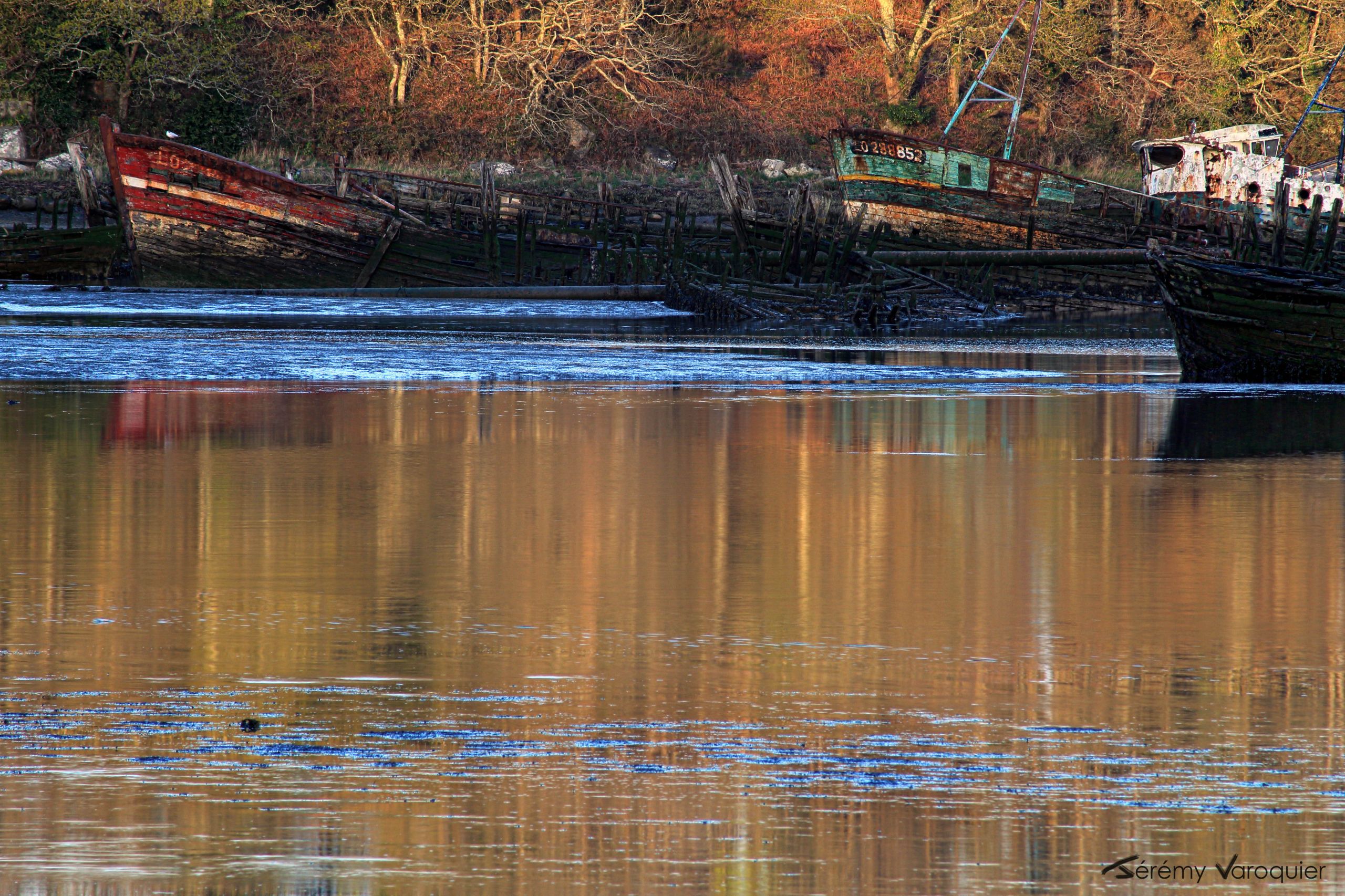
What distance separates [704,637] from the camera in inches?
271

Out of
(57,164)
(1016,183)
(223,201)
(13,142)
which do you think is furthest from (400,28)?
(223,201)

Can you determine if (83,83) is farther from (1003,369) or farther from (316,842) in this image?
(316,842)

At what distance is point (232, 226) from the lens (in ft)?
107

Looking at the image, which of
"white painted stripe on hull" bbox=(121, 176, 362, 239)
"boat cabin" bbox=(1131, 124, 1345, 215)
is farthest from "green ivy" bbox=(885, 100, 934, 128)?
"white painted stripe on hull" bbox=(121, 176, 362, 239)

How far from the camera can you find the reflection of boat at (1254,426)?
43.2 feet

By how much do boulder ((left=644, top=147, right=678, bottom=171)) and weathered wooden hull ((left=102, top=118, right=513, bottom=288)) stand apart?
18.8 m

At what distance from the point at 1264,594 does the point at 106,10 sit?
4049cm

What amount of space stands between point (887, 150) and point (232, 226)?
45.1 ft

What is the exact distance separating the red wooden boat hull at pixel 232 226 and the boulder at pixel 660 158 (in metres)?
19.2

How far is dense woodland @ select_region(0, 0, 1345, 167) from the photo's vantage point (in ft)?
152

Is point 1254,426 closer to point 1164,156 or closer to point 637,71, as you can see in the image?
point 1164,156

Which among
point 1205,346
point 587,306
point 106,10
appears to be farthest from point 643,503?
point 106,10

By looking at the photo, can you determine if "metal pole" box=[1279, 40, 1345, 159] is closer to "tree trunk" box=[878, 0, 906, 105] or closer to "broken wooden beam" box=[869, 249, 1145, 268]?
"broken wooden beam" box=[869, 249, 1145, 268]

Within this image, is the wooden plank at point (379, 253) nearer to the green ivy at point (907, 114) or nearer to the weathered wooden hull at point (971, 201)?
the weathered wooden hull at point (971, 201)
